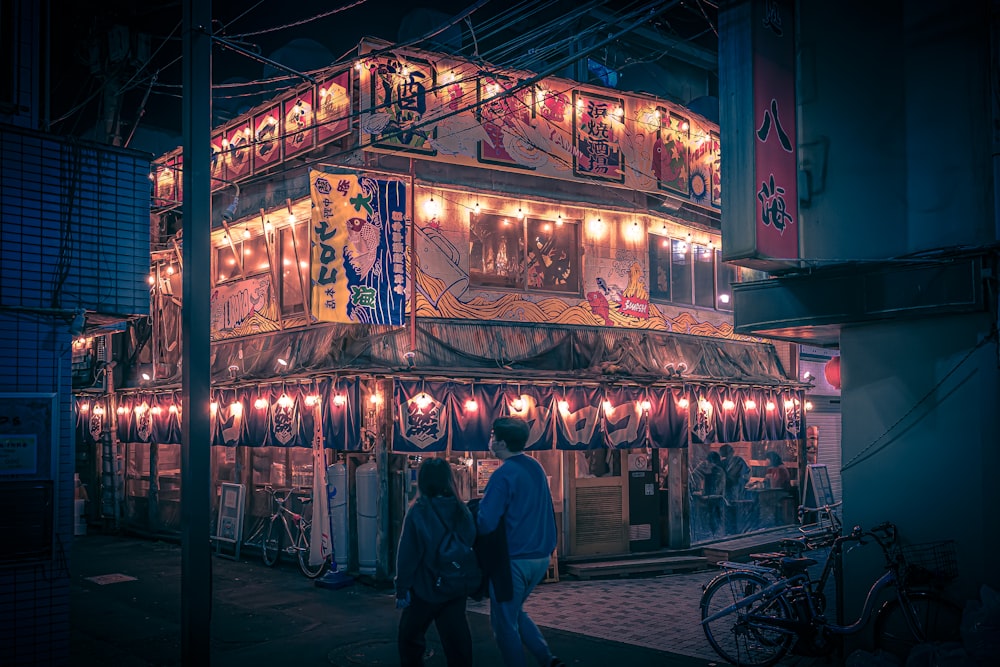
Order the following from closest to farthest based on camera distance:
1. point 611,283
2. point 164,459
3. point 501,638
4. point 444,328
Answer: point 501,638 < point 444,328 < point 611,283 < point 164,459

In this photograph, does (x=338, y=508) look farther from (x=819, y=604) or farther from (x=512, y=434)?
(x=819, y=604)

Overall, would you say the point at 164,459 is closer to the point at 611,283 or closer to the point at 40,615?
the point at 611,283

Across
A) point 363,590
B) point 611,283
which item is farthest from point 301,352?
point 611,283

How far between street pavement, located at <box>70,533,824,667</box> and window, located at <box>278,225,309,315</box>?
5064 millimetres

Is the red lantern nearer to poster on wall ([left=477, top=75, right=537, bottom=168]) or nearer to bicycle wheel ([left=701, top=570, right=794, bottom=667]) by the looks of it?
bicycle wheel ([left=701, top=570, right=794, bottom=667])

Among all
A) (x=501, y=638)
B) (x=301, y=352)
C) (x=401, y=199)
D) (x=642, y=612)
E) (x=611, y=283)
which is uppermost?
(x=401, y=199)

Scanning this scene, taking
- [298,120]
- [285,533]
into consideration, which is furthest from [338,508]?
[298,120]

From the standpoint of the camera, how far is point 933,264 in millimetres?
8453

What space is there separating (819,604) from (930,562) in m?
1.17

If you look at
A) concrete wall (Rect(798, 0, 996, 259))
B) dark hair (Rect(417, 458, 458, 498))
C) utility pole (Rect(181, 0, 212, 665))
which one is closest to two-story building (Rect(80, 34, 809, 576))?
utility pole (Rect(181, 0, 212, 665))

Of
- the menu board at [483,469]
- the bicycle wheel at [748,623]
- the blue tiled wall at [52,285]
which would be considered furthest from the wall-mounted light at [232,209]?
the bicycle wheel at [748,623]

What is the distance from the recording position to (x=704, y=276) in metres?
18.4

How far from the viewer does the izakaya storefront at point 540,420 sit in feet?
45.1

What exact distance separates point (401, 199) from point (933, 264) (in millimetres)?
8255
